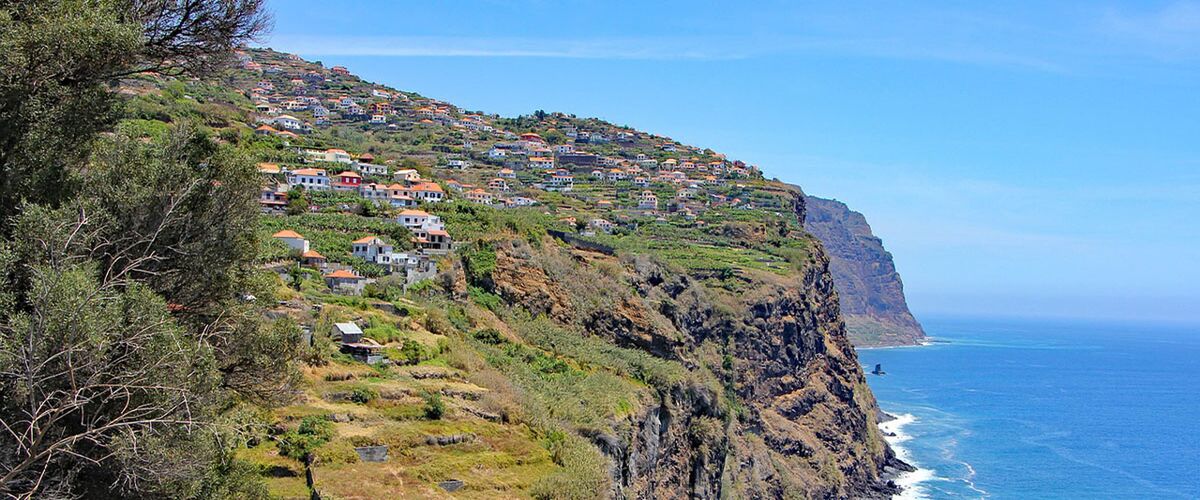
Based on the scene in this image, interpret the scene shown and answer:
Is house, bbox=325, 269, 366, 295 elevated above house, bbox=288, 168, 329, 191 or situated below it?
below

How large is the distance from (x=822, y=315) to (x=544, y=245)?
37143 mm

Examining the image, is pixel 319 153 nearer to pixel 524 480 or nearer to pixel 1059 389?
pixel 524 480

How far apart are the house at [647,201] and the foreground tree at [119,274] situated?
77.4m

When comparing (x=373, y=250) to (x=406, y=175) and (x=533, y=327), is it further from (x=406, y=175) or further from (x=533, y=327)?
(x=406, y=175)

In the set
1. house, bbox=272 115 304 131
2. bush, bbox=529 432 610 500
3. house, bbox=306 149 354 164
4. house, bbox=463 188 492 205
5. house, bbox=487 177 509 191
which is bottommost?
bush, bbox=529 432 610 500

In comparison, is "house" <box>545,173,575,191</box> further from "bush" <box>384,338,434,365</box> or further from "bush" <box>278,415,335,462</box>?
"bush" <box>278,415,335,462</box>

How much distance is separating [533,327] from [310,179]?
23.2m

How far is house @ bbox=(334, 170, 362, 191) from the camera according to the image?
189ft

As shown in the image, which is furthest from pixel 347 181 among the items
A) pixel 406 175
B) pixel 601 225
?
pixel 601 225

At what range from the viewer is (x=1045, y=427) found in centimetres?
8744

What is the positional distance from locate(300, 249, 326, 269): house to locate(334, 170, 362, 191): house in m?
19.2

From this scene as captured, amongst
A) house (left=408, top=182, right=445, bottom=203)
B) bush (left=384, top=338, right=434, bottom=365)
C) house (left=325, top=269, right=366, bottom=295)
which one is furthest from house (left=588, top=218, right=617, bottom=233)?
bush (left=384, top=338, right=434, bottom=365)

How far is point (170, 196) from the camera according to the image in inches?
448

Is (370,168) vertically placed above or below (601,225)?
above
